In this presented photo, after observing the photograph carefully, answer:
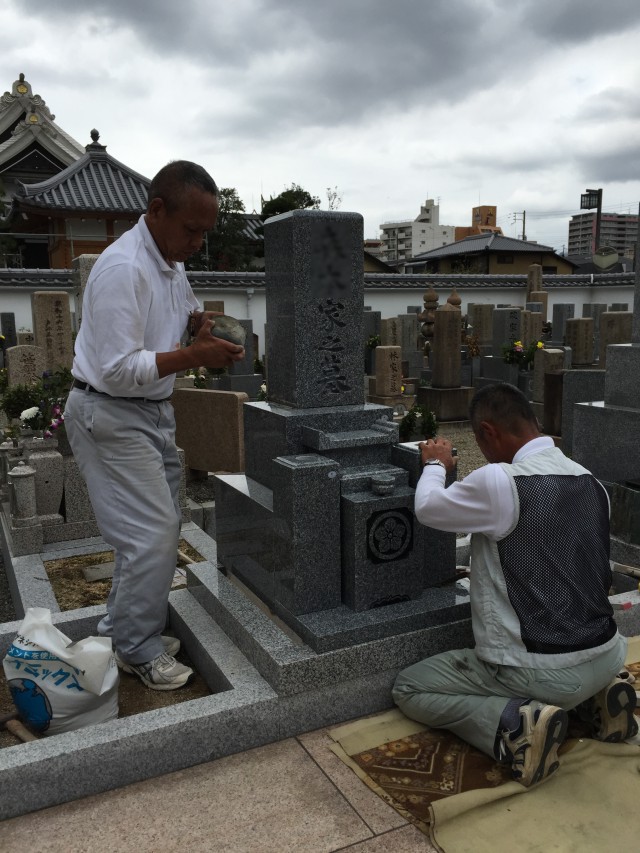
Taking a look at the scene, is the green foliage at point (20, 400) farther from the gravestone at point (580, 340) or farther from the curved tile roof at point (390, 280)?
the gravestone at point (580, 340)

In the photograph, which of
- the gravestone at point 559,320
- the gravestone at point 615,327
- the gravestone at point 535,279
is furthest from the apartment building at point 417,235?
the gravestone at point 615,327

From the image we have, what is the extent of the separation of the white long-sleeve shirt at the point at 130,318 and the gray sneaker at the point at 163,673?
1.09 metres

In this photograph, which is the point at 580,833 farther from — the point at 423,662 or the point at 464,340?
the point at 464,340

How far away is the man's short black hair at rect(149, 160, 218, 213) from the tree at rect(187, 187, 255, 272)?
18971 mm

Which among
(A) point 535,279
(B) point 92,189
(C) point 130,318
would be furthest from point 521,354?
(B) point 92,189

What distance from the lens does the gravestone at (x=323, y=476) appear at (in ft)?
8.87

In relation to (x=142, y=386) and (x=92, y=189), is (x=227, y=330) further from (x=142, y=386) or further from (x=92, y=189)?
(x=92, y=189)

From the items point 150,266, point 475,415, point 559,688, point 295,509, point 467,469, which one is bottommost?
point 467,469

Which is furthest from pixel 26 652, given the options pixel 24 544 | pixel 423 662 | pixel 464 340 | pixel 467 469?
pixel 464 340

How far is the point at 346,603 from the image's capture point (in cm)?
281

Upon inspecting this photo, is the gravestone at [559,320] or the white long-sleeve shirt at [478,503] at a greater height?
the gravestone at [559,320]

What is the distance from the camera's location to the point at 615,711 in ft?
7.69

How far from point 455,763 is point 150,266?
2057mm

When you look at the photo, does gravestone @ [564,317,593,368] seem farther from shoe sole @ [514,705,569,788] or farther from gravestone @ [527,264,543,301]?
gravestone @ [527,264,543,301]
